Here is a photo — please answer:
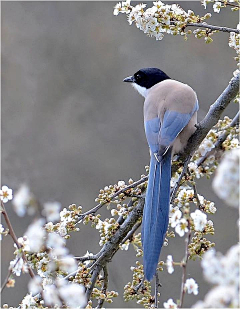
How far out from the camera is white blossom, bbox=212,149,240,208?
539mm

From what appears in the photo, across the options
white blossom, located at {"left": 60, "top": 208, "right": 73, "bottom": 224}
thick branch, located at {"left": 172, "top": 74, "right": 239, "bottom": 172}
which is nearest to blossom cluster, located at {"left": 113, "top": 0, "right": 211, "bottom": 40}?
thick branch, located at {"left": 172, "top": 74, "right": 239, "bottom": 172}

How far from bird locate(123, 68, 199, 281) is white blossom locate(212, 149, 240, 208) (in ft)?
1.47

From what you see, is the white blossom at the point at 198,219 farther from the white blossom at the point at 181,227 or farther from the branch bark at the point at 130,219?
the branch bark at the point at 130,219

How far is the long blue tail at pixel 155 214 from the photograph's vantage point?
1.03 meters

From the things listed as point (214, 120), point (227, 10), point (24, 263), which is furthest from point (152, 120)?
point (227, 10)

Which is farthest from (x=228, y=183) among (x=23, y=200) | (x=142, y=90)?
(x=142, y=90)

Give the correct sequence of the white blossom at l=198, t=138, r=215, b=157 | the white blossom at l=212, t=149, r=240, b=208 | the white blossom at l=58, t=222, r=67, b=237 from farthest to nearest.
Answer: the white blossom at l=198, t=138, r=215, b=157, the white blossom at l=58, t=222, r=67, b=237, the white blossom at l=212, t=149, r=240, b=208

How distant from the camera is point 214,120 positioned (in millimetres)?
1268

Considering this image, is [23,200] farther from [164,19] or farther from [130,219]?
[164,19]

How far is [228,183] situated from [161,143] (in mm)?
888

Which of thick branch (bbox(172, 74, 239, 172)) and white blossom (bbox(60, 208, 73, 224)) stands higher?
thick branch (bbox(172, 74, 239, 172))

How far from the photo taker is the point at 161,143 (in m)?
1.43

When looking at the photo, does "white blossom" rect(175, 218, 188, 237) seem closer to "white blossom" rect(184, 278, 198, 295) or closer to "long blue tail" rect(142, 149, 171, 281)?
"white blossom" rect(184, 278, 198, 295)

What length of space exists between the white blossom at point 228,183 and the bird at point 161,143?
449mm
